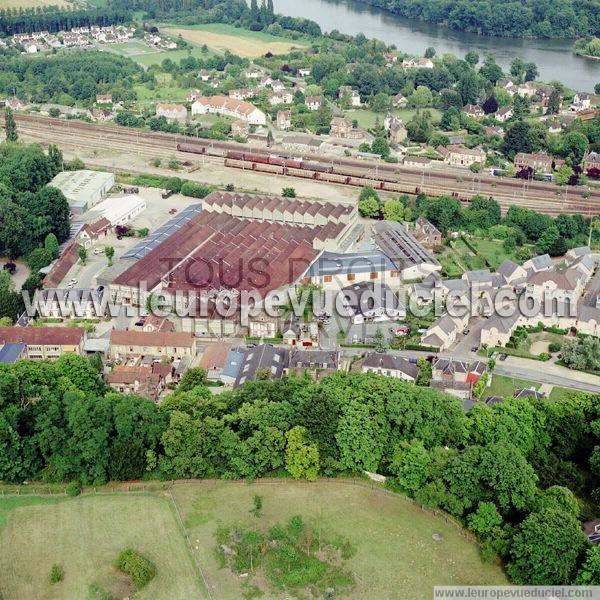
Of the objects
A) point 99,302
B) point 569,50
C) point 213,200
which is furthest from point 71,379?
point 569,50

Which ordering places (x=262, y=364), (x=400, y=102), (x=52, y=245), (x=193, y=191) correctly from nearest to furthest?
(x=262, y=364)
(x=52, y=245)
(x=193, y=191)
(x=400, y=102)

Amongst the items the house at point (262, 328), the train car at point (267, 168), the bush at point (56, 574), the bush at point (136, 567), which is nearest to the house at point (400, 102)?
the train car at point (267, 168)

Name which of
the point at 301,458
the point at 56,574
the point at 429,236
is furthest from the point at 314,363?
the point at 429,236

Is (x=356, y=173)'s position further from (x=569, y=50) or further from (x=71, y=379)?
(x=569, y=50)

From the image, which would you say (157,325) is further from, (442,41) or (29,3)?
(29,3)

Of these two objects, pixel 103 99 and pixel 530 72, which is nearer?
pixel 103 99

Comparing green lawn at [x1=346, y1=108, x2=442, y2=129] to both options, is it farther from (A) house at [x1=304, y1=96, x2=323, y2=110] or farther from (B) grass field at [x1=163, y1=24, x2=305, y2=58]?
(B) grass field at [x1=163, y1=24, x2=305, y2=58]

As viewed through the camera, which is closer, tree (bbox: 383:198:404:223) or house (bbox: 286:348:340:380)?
house (bbox: 286:348:340:380)

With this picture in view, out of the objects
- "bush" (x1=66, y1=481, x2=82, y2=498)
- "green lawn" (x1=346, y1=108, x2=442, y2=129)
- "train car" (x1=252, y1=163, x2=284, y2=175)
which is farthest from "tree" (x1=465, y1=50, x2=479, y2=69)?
"bush" (x1=66, y1=481, x2=82, y2=498)
